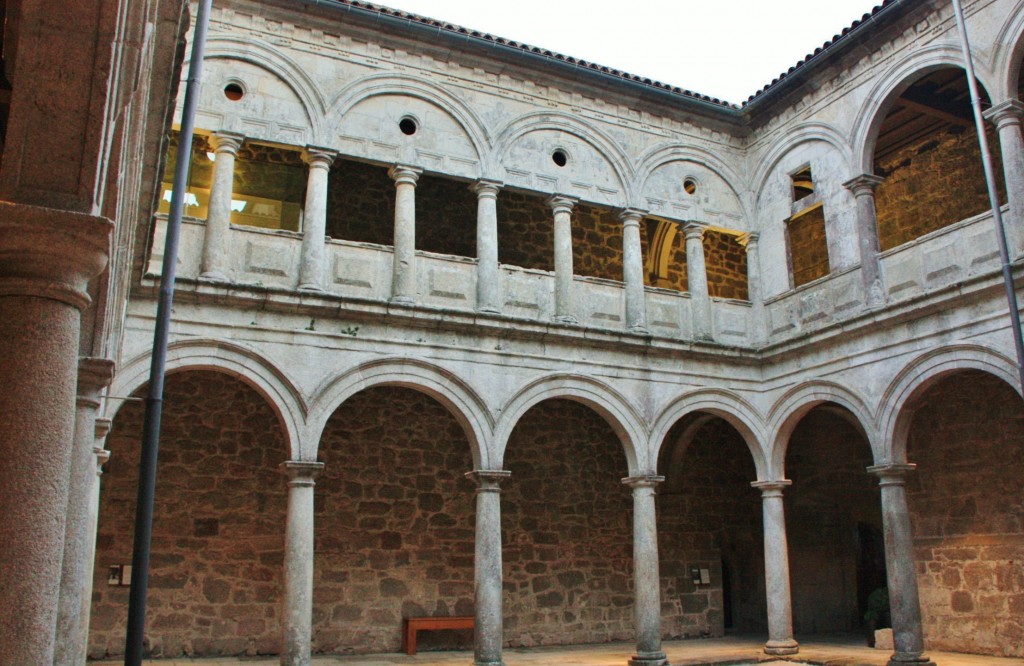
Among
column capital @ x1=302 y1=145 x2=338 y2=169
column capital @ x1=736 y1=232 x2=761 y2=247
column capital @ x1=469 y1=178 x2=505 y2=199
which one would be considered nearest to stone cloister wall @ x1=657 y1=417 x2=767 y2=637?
column capital @ x1=736 y1=232 x2=761 y2=247

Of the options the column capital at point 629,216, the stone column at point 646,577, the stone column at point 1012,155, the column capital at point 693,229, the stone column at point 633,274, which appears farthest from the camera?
the column capital at point 693,229

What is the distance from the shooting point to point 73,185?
308 centimetres

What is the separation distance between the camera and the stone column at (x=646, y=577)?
36.1ft

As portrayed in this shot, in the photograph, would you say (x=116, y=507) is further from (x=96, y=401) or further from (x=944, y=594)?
(x=944, y=594)

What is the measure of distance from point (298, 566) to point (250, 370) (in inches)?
85.9

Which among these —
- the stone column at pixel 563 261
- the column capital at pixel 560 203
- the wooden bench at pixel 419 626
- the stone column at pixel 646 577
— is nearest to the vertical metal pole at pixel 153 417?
the stone column at pixel 563 261

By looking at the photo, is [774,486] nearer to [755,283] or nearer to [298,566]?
[755,283]

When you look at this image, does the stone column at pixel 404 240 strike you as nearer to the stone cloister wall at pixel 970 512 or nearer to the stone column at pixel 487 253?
the stone column at pixel 487 253

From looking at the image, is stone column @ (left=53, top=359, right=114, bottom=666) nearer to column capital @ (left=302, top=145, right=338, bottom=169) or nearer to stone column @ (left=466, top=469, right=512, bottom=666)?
stone column @ (left=466, top=469, right=512, bottom=666)

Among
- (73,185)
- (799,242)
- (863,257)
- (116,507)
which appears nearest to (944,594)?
(863,257)

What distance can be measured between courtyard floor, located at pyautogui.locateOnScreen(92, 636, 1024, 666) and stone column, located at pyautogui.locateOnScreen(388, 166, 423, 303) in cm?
453

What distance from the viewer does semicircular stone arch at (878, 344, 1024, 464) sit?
9.91m

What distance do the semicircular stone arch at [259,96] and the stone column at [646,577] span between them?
607 cm

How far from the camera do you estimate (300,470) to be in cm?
989
